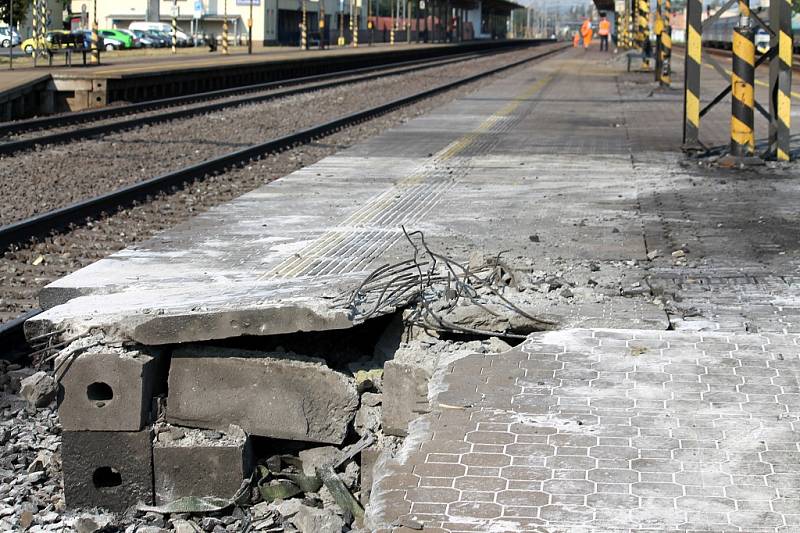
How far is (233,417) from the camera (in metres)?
5.52

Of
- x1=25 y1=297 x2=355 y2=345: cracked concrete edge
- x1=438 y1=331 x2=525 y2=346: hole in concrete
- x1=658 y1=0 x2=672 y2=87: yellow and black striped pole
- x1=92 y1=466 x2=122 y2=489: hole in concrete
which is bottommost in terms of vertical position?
x1=92 y1=466 x2=122 y2=489: hole in concrete

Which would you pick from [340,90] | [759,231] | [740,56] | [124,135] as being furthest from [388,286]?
[340,90]

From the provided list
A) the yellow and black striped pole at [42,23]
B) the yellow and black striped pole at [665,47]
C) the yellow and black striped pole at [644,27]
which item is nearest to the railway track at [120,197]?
the yellow and black striped pole at [665,47]

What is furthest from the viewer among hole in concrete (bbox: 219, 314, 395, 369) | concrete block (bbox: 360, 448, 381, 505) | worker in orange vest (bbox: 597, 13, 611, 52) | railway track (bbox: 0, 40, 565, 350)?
worker in orange vest (bbox: 597, 13, 611, 52)

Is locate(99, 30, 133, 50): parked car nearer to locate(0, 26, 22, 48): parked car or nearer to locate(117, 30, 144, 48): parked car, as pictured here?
locate(117, 30, 144, 48): parked car

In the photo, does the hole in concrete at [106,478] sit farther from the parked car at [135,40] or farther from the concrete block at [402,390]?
the parked car at [135,40]

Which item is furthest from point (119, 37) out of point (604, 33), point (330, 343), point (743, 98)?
point (330, 343)

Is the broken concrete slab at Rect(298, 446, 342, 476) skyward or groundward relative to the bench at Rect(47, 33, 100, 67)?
groundward

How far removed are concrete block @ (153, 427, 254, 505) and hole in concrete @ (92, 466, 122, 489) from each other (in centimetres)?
19

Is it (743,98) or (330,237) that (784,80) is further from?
(330,237)

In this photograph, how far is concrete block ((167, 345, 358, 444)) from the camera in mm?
5500

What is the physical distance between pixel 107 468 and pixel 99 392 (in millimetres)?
355

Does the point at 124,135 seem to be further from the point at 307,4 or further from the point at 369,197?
the point at 307,4

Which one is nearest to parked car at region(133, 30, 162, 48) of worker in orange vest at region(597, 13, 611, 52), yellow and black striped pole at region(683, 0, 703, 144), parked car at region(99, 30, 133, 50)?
parked car at region(99, 30, 133, 50)
